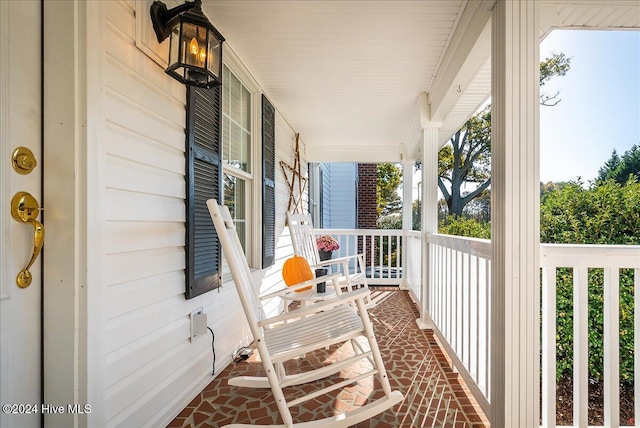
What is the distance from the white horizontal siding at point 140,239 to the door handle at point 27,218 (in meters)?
0.18

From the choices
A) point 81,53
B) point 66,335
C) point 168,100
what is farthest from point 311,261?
point 81,53

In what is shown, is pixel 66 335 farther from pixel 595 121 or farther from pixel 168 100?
pixel 595 121

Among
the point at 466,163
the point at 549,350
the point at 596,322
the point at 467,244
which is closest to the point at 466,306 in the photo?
the point at 467,244

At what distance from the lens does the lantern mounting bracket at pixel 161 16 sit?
145 centimetres

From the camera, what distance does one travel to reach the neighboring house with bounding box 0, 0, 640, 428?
107 cm

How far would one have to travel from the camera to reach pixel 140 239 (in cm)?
140

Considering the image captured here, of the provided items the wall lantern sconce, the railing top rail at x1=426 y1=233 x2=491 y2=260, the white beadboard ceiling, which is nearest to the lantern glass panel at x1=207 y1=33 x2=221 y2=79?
the wall lantern sconce

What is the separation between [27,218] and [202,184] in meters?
0.93

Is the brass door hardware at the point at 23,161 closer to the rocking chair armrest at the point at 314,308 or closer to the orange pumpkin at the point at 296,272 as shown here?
the rocking chair armrest at the point at 314,308

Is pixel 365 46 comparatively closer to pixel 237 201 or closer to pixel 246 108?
pixel 246 108

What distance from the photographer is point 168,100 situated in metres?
1.63

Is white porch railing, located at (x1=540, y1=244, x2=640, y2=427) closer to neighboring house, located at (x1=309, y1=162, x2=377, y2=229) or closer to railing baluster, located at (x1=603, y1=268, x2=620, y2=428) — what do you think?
railing baluster, located at (x1=603, y1=268, x2=620, y2=428)

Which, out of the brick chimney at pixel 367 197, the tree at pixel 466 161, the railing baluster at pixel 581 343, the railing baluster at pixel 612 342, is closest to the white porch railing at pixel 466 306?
the railing baluster at pixel 581 343

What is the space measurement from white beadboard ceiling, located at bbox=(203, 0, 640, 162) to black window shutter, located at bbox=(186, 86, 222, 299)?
57cm
